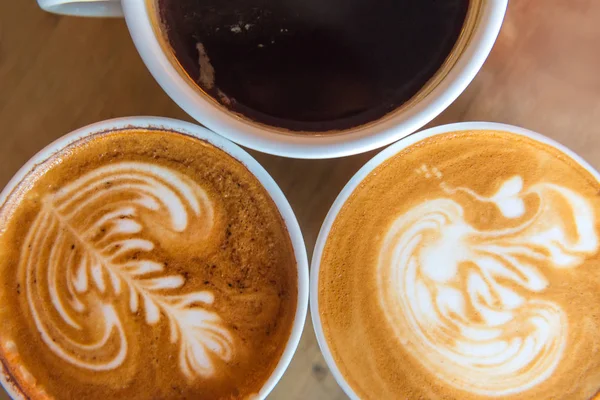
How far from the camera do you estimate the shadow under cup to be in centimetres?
59

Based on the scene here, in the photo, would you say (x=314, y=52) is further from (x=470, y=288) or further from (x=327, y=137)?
(x=470, y=288)

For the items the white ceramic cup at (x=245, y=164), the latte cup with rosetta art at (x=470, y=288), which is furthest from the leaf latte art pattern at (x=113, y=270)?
the latte cup with rosetta art at (x=470, y=288)

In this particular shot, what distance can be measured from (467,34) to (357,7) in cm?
13

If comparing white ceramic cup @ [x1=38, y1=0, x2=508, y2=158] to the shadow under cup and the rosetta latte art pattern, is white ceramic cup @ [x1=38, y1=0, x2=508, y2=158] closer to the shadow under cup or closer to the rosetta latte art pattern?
the shadow under cup

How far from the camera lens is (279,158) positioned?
2.83 ft

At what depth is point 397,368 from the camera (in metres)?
0.87

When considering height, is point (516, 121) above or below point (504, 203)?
above

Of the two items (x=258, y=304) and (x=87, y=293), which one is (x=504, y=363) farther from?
(x=87, y=293)

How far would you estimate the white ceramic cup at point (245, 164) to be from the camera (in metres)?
0.76

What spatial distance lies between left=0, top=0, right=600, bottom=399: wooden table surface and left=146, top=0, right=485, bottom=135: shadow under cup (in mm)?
267

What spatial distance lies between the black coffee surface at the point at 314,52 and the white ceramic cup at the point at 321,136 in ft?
0.14

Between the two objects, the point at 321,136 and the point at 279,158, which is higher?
the point at 279,158

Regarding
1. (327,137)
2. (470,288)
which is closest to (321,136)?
(327,137)

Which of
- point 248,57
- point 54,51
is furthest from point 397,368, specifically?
point 54,51
